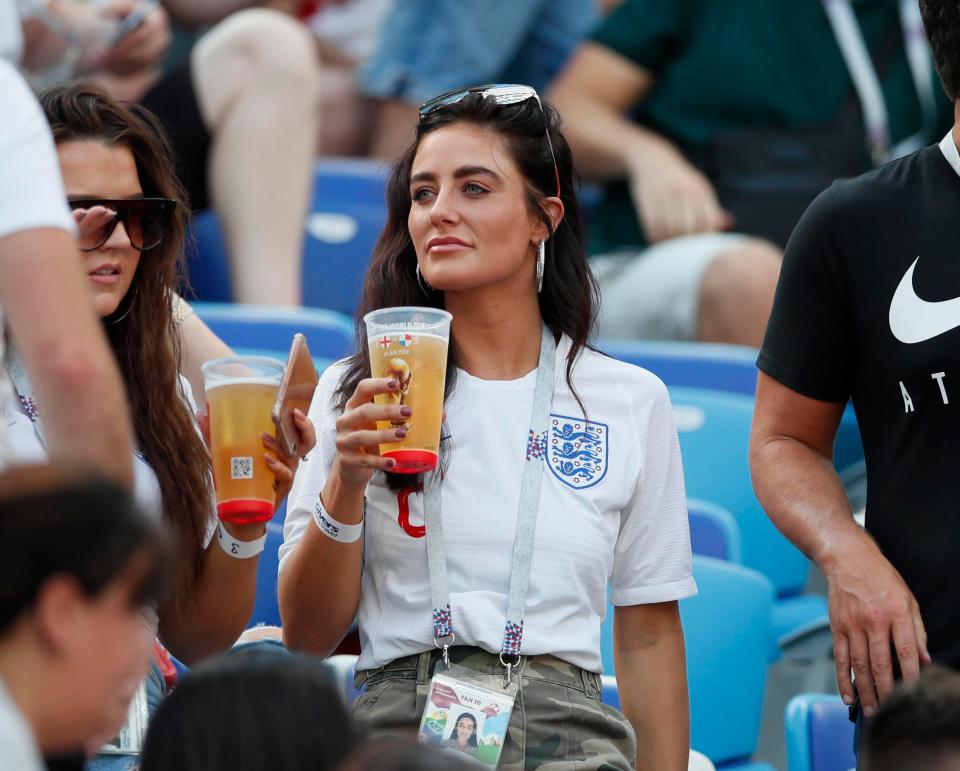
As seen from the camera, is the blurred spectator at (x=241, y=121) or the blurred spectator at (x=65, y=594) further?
the blurred spectator at (x=241, y=121)

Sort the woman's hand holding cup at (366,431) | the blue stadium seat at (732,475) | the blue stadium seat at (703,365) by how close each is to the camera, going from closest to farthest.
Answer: the woman's hand holding cup at (366,431) → the blue stadium seat at (732,475) → the blue stadium seat at (703,365)

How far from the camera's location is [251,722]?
1755mm

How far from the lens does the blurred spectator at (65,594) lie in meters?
1.59

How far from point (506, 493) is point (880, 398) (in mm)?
643

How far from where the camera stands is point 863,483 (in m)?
4.62

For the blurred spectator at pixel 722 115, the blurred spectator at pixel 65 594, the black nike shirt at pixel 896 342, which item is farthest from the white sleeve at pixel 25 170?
the blurred spectator at pixel 722 115

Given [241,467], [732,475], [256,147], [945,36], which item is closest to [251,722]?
[241,467]

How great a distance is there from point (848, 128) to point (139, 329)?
3.16 meters

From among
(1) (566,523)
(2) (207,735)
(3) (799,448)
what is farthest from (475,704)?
(2) (207,735)

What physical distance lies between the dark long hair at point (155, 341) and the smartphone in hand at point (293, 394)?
32 centimetres

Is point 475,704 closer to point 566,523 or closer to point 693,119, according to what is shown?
point 566,523

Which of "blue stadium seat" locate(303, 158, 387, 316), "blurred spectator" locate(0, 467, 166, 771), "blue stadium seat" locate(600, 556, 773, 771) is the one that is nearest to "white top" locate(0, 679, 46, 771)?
"blurred spectator" locate(0, 467, 166, 771)

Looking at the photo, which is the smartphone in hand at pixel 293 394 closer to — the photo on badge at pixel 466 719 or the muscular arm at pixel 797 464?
the photo on badge at pixel 466 719

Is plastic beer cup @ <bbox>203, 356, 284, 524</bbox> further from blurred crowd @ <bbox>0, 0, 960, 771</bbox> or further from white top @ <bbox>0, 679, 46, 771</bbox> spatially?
white top @ <bbox>0, 679, 46, 771</bbox>
